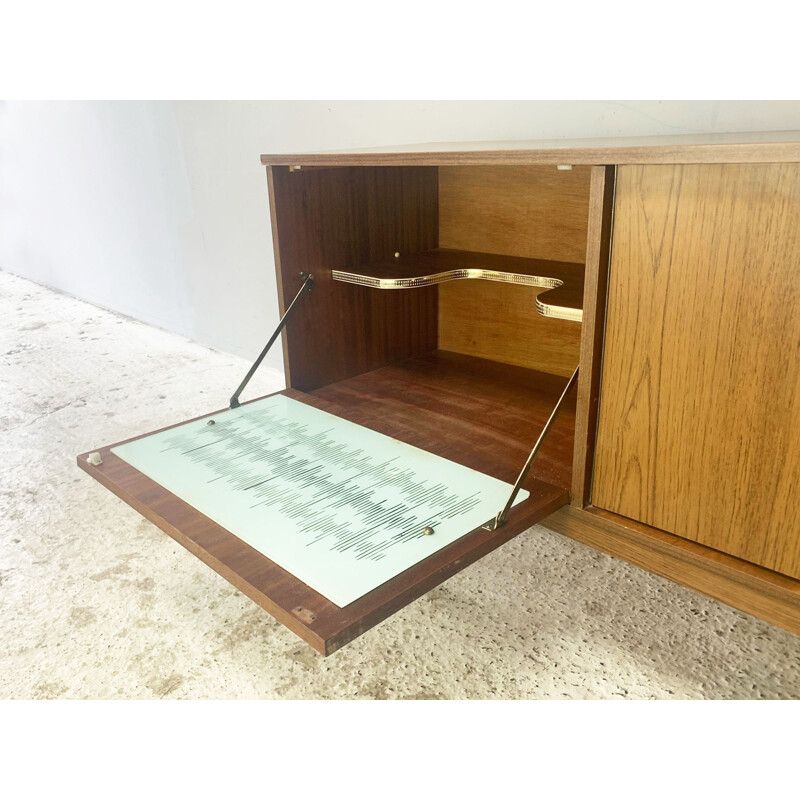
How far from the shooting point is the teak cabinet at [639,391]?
2.91ft

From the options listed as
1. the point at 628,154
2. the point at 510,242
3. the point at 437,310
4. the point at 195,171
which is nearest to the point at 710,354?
the point at 628,154

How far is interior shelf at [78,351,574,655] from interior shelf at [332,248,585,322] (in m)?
0.25

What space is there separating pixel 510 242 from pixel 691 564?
2.93 feet

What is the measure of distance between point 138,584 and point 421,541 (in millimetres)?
671

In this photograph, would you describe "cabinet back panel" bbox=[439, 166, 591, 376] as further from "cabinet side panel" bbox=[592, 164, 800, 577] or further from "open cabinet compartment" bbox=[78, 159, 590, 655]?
"cabinet side panel" bbox=[592, 164, 800, 577]

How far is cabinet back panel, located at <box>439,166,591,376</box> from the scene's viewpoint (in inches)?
62.1

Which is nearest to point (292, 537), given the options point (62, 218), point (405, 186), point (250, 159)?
point (405, 186)

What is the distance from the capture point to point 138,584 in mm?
1413

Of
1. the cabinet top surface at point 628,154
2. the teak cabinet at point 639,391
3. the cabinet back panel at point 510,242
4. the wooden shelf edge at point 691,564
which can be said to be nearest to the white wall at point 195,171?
the cabinet back panel at point 510,242

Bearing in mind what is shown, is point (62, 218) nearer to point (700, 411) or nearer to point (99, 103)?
point (99, 103)

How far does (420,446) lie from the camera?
4.51 feet

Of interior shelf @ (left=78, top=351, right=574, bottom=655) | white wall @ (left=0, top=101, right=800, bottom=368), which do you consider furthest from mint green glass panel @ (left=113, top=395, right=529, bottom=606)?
white wall @ (left=0, top=101, right=800, bottom=368)

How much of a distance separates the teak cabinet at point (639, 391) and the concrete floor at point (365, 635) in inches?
7.1

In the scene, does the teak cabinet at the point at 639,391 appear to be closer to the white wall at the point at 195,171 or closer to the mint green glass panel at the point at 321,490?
the mint green glass panel at the point at 321,490
